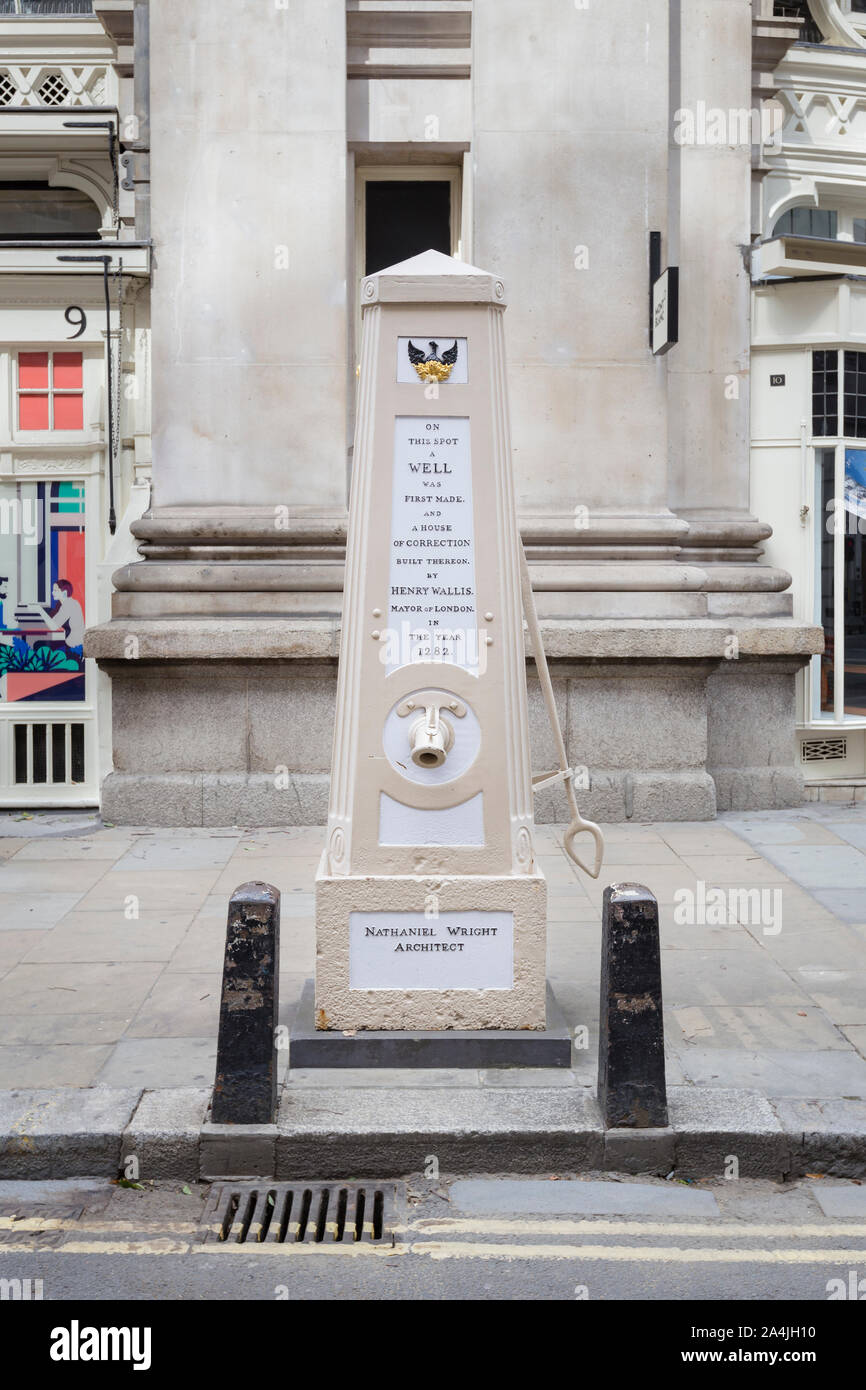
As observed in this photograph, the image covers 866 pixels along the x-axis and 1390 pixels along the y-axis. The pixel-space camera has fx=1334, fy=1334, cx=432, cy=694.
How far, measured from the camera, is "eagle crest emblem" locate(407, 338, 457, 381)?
5.27 meters

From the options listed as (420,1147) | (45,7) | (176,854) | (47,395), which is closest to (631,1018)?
(420,1147)

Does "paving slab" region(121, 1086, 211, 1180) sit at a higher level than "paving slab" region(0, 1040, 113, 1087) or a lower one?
lower

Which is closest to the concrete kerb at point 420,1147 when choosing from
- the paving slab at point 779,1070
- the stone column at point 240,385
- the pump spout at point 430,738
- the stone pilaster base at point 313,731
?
the paving slab at point 779,1070

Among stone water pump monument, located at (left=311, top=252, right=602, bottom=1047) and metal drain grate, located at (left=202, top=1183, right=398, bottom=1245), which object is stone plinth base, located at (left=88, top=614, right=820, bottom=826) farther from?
metal drain grate, located at (left=202, top=1183, right=398, bottom=1245)

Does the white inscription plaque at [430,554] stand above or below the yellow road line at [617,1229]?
above

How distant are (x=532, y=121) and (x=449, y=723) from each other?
21.2ft

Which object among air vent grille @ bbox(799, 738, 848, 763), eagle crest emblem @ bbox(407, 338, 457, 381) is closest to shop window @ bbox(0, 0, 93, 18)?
eagle crest emblem @ bbox(407, 338, 457, 381)

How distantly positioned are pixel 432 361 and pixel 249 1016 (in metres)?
2.59

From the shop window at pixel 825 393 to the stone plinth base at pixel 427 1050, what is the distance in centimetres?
683

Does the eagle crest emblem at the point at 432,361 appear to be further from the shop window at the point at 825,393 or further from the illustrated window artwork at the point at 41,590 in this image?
the shop window at the point at 825,393

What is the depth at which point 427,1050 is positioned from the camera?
16.7 ft

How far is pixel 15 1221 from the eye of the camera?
4.17 metres

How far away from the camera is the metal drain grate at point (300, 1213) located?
408cm

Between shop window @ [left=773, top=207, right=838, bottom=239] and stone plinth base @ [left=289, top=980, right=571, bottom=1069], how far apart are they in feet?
27.1
